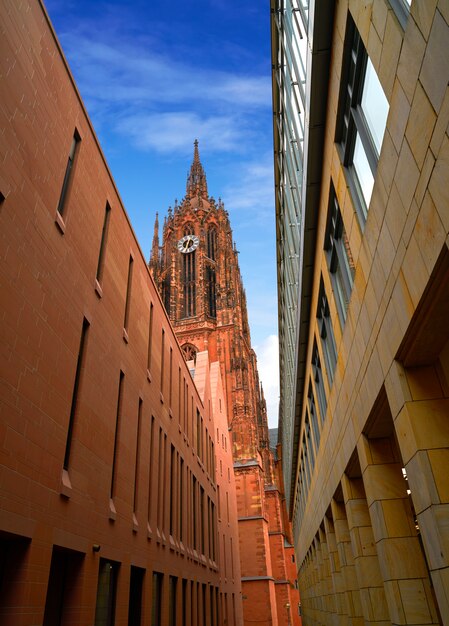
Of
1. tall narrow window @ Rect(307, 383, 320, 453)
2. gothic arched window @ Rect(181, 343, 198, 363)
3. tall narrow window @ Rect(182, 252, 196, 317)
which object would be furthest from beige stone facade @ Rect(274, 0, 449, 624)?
tall narrow window @ Rect(182, 252, 196, 317)

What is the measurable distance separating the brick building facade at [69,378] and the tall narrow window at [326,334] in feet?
19.7

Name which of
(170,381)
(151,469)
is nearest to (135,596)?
(151,469)

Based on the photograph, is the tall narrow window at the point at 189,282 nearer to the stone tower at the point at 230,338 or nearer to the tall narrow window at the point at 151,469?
the stone tower at the point at 230,338

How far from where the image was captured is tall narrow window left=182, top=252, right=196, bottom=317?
73.9 meters

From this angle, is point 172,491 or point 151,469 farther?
point 172,491

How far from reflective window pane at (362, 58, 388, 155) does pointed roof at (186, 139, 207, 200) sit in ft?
306

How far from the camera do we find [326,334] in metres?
14.5

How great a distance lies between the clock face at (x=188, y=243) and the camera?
81.0 m

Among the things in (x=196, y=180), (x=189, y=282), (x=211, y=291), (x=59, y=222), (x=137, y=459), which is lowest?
(x=137, y=459)

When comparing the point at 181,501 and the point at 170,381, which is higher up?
the point at 170,381

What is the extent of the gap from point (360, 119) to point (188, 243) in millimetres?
74695

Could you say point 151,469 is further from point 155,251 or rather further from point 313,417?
point 155,251

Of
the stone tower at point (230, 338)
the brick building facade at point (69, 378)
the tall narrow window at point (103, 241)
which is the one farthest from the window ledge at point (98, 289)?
the stone tower at point (230, 338)

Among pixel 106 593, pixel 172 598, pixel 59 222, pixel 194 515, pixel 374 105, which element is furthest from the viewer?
pixel 194 515
